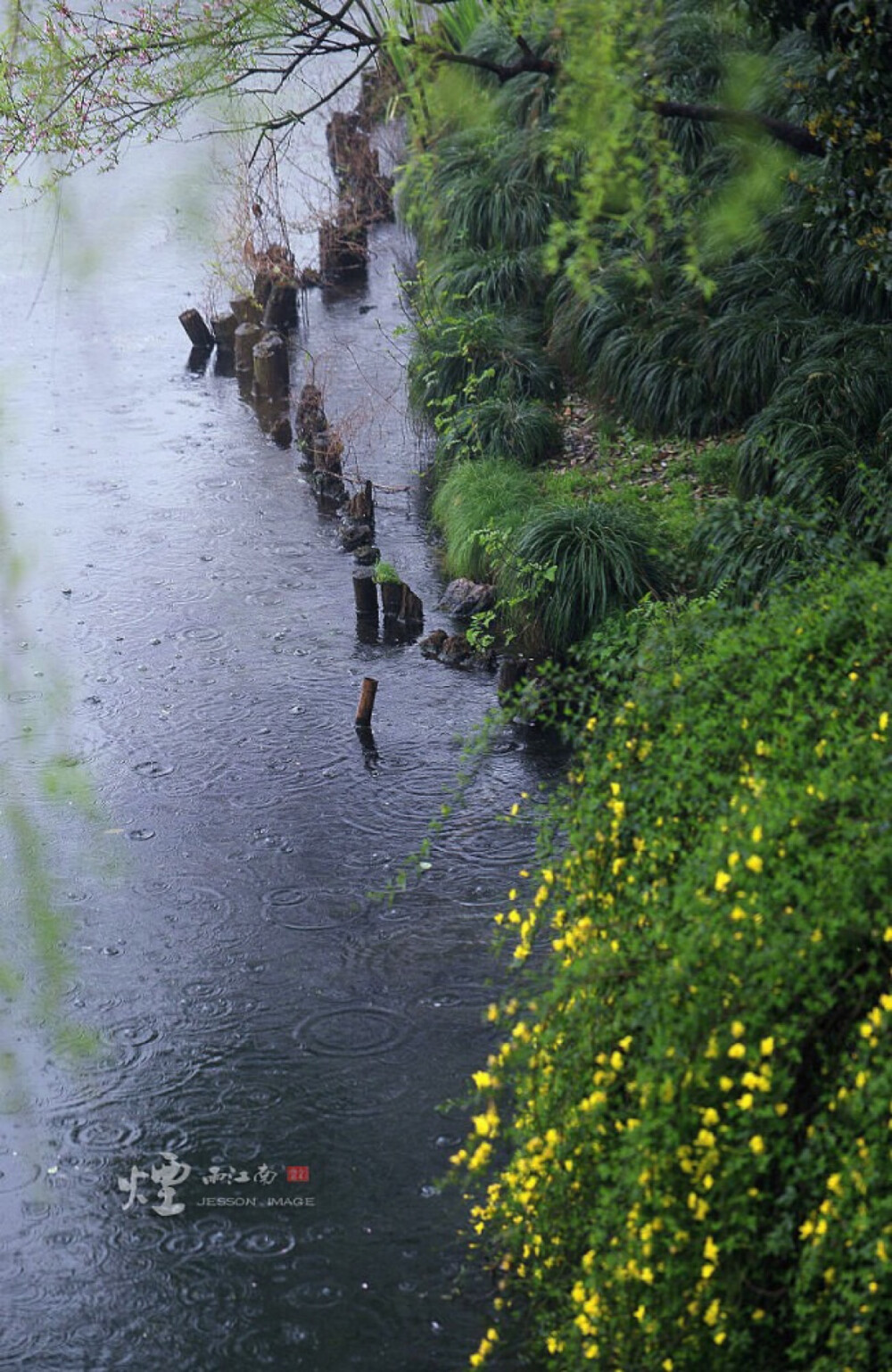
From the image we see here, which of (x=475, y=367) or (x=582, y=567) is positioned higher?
(x=475, y=367)

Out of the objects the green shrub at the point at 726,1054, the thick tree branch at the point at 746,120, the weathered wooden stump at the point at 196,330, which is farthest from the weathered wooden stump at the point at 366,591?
the weathered wooden stump at the point at 196,330

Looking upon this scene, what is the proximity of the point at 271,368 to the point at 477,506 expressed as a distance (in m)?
3.83

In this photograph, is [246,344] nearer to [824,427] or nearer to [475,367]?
[475,367]

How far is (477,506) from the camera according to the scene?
32.0 feet

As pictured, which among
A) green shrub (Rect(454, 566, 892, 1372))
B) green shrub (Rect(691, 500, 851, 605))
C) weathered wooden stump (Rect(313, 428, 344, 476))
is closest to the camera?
green shrub (Rect(454, 566, 892, 1372))

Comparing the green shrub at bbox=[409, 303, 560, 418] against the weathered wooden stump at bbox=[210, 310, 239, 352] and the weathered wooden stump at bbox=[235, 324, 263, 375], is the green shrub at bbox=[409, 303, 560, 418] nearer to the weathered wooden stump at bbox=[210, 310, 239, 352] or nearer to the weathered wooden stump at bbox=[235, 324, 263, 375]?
the weathered wooden stump at bbox=[235, 324, 263, 375]

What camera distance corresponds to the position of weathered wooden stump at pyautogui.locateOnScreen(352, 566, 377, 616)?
9188 millimetres

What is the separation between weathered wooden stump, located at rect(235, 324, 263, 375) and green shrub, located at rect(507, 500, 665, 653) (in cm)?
547

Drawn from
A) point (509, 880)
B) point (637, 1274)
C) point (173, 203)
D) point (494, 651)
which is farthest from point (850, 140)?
point (173, 203)

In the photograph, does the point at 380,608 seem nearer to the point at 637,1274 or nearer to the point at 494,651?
the point at 494,651

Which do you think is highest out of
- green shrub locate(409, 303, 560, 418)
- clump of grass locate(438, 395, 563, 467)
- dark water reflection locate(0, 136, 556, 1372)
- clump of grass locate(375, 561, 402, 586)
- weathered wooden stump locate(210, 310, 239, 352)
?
weathered wooden stump locate(210, 310, 239, 352)

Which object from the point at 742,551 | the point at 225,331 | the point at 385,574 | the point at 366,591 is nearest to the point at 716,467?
the point at 742,551

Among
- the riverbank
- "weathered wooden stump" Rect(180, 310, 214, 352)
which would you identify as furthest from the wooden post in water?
"weathered wooden stump" Rect(180, 310, 214, 352)

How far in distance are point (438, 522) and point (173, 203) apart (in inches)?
343
